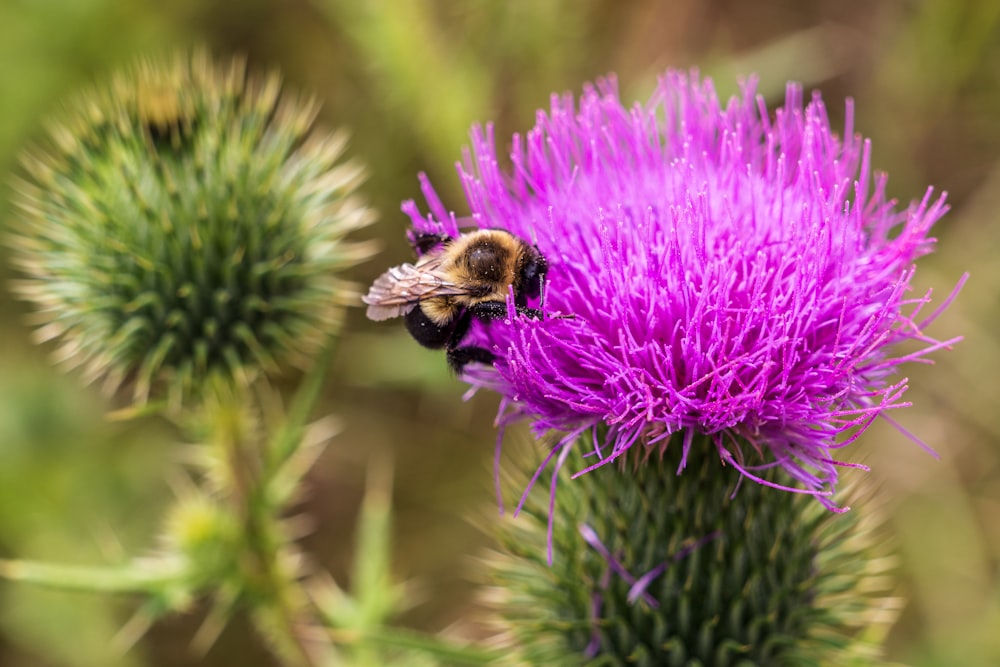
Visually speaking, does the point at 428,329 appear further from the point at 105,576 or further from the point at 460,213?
the point at 460,213

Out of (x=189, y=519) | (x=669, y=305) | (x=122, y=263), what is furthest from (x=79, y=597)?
(x=669, y=305)

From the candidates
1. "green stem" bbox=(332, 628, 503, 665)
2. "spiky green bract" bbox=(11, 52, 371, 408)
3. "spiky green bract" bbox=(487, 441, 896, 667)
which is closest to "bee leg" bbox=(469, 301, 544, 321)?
"spiky green bract" bbox=(487, 441, 896, 667)

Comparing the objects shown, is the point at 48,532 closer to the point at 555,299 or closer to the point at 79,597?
the point at 79,597

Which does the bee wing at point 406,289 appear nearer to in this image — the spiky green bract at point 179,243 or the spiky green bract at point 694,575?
the spiky green bract at point 694,575

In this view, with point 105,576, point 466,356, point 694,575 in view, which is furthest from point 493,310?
point 105,576

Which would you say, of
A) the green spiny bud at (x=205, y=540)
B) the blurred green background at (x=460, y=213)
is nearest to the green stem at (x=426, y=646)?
the green spiny bud at (x=205, y=540)
